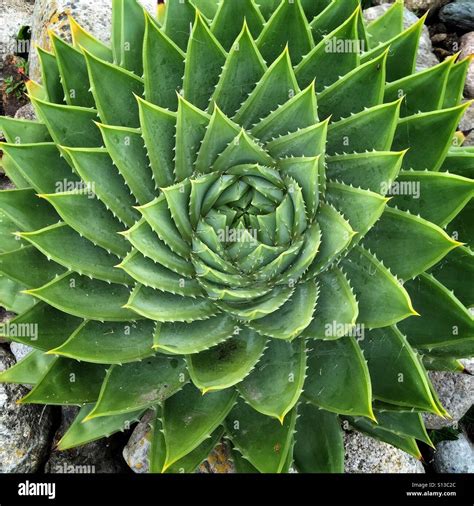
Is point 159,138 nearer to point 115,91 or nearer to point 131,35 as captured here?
point 115,91

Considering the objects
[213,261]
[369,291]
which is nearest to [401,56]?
[369,291]

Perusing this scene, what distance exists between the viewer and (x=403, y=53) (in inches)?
106

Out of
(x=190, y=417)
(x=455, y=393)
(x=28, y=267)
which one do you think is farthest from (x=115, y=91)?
(x=455, y=393)

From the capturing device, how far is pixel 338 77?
2518 mm

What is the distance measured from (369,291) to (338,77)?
37.7 inches

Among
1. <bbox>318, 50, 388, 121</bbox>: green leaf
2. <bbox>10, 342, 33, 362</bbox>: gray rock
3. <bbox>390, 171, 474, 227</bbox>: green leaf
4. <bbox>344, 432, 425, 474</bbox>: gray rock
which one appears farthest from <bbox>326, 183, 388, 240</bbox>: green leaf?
<bbox>10, 342, 33, 362</bbox>: gray rock

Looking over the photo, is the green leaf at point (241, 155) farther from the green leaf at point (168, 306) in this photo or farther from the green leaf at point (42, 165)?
the green leaf at point (42, 165)

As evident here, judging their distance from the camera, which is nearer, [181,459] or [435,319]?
[435,319]

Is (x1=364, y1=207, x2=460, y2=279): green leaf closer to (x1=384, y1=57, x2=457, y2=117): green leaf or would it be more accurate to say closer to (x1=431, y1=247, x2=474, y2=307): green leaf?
(x1=431, y1=247, x2=474, y2=307): green leaf

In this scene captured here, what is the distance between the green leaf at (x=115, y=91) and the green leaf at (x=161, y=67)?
0.32 feet

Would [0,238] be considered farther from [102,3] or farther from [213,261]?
[102,3]

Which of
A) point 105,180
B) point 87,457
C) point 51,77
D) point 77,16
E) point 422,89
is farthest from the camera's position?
point 77,16

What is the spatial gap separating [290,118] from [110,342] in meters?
1.21

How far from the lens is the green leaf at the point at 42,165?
2.51m
